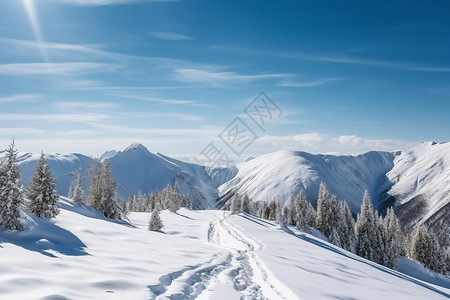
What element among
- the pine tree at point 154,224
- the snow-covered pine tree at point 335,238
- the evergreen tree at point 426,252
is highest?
the pine tree at point 154,224

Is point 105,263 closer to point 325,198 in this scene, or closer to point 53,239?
point 53,239

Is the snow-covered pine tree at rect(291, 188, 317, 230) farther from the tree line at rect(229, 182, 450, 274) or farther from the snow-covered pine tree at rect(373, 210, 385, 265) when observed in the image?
the snow-covered pine tree at rect(373, 210, 385, 265)

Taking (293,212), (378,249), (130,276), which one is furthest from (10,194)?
(378,249)

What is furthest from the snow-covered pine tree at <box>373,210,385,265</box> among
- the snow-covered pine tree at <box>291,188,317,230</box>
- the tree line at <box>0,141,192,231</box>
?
the tree line at <box>0,141,192,231</box>

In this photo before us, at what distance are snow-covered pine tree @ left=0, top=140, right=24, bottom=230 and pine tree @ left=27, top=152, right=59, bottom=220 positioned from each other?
730cm

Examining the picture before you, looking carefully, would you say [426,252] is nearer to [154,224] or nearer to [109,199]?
[154,224]

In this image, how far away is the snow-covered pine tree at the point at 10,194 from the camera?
1597 cm

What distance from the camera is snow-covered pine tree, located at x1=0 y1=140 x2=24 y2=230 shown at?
16.0m

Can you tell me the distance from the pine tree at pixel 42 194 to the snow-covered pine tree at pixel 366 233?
166 ft

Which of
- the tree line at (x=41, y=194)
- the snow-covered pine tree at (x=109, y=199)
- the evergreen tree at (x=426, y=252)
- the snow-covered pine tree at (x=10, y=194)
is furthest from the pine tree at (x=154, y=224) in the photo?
the evergreen tree at (x=426, y=252)

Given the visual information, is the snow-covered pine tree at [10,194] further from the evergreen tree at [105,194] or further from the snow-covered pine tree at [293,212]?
the snow-covered pine tree at [293,212]

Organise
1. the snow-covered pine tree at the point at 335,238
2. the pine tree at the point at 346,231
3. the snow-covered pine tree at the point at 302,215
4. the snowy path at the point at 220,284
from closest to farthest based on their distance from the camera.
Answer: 1. the snowy path at the point at 220,284
2. the snow-covered pine tree at the point at 335,238
3. the pine tree at the point at 346,231
4. the snow-covered pine tree at the point at 302,215

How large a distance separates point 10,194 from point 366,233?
56.7 m

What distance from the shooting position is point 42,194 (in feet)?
84.5
